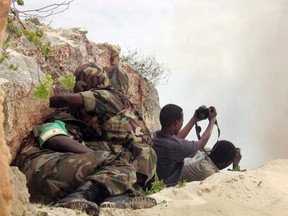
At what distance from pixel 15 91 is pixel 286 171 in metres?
3.25

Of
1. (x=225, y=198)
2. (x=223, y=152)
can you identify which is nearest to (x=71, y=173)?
(x=225, y=198)

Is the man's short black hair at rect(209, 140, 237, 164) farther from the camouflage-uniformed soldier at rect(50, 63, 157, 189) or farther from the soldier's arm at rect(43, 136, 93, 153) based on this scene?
the soldier's arm at rect(43, 136, 93, 153)

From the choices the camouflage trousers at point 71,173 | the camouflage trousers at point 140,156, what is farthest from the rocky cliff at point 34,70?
the camouflage trousers at point 140,156

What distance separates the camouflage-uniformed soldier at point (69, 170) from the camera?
4.23 meters

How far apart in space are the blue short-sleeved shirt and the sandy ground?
1.54ft

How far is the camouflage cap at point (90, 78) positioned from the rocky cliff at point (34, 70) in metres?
0.25

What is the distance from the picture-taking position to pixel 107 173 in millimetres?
4293

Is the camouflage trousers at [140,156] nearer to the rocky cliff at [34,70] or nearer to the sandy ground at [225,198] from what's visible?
the sandy ground at [225,198]

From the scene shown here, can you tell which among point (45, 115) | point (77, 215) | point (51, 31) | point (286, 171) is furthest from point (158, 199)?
point (51, 31)

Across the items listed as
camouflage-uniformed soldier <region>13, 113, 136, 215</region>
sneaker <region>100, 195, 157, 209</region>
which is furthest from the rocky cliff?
sneaker <region>100, 195, 157, 209</region>

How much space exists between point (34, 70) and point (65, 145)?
876 millimetres

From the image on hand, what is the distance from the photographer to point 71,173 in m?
4.39

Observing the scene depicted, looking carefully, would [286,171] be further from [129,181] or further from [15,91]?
[15,91]

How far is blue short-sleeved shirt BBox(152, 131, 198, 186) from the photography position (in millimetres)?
5738
